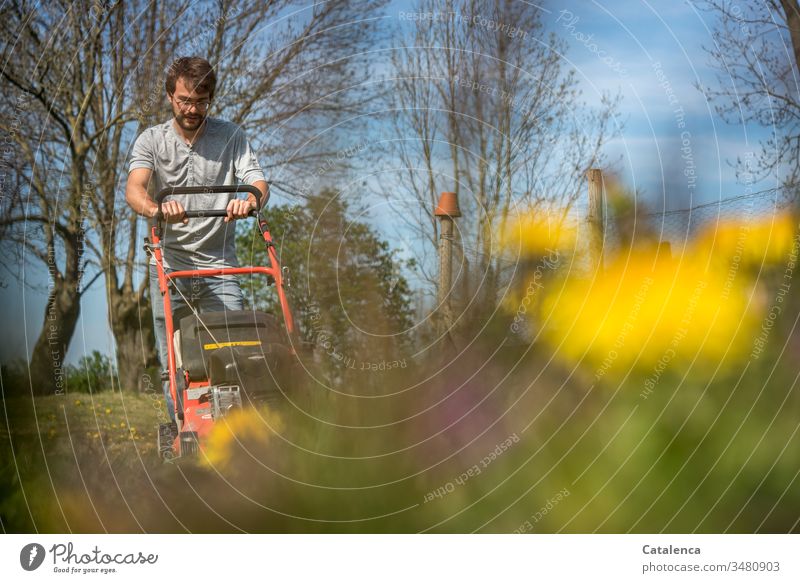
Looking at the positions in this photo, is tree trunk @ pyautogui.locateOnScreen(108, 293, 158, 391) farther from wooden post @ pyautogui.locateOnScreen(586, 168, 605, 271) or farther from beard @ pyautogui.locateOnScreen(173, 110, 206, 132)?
wooden post @ pyautogui.locateOnScreen(586, 168, 605, 271)

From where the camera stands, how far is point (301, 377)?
3977mm

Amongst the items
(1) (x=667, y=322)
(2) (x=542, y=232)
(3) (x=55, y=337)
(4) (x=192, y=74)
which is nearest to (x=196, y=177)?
(4) (x=192, y=74)

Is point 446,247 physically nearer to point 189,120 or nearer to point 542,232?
point 542,232

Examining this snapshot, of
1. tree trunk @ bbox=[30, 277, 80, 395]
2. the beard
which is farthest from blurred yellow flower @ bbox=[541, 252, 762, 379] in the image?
tree trunk @ bbox=[30, 277, 80, 395]

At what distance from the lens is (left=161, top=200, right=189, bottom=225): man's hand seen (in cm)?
388

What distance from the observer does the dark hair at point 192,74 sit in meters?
4.08

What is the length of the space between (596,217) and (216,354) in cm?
160

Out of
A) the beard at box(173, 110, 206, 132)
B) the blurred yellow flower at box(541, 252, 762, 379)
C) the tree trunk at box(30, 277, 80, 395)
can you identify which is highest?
the beard at box(173, 110, 206, 132)

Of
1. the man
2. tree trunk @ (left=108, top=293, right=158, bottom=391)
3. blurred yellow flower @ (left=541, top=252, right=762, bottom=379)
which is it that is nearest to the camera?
blurred yellow flower @ (left=541, top=252, right=762, bottom=379)

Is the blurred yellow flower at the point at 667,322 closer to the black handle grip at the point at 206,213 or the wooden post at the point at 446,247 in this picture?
the wooden post at the point at 446,247

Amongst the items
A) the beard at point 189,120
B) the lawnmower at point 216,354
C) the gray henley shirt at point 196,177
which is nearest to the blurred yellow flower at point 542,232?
the lawnmower at point 216,354

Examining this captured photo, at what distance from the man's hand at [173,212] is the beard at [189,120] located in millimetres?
336

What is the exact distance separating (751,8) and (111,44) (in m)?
2.66
